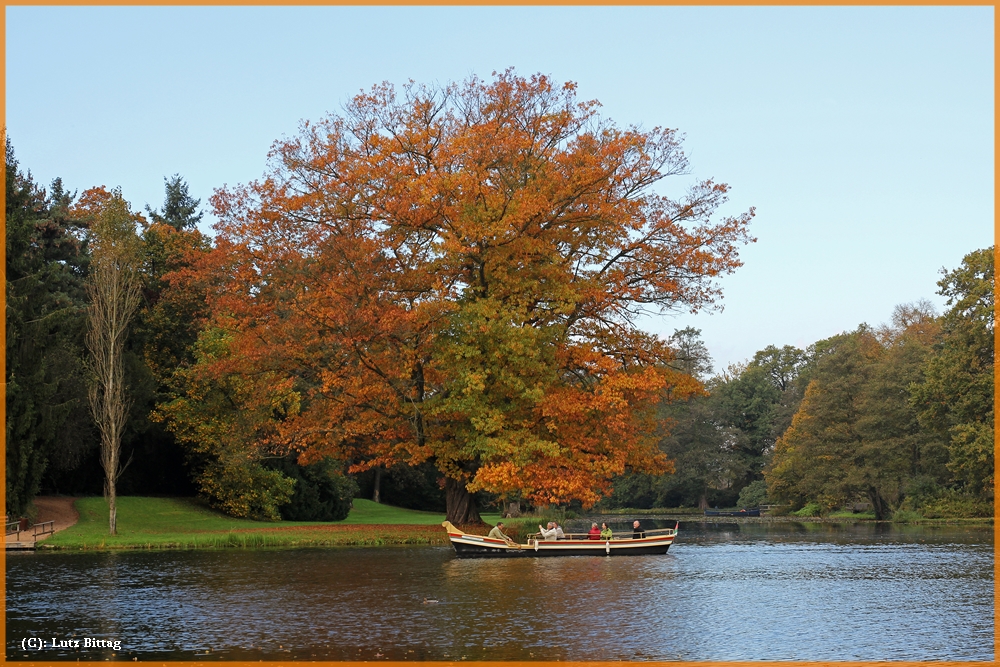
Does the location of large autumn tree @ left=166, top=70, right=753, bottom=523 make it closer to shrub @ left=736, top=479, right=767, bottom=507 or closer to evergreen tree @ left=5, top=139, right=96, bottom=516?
evergreen tree @ left=5, top=139, right=96, bottom=516

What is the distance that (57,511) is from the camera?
49.2 m

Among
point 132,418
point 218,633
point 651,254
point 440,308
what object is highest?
point 651,254

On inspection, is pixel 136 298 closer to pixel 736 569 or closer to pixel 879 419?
pixel 736 569

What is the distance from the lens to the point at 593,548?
128 feet

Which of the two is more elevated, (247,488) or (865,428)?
(865,428)

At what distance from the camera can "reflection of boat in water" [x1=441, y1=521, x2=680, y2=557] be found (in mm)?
37156

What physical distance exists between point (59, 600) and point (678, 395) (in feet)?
91.6

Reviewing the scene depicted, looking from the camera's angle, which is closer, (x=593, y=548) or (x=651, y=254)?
(x=593, y=548)

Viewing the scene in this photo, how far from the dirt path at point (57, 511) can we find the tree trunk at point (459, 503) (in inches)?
683

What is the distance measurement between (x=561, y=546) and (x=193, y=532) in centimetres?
1744

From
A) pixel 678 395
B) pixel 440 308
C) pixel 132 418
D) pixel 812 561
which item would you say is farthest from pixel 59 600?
pixel 132 418

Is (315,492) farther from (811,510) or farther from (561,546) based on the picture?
(811,510)

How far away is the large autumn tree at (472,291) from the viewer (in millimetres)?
40969

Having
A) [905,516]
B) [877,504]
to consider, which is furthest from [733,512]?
[905,516]
